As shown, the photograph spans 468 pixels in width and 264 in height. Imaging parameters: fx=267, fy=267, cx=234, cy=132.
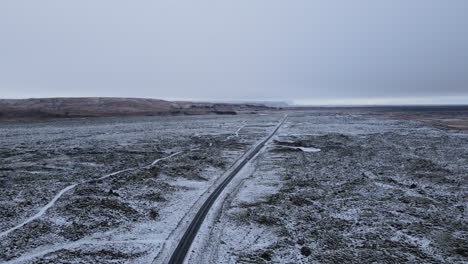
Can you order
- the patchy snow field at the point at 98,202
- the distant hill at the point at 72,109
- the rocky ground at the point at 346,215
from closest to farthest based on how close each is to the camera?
the rocky ground at the point at 346,215 → the patchy snow field at the point at 98,202 → the distant hill at the point at 72,109

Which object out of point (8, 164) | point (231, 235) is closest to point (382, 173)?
point (231, 235)

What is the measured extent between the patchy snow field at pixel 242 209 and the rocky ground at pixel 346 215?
31 mm

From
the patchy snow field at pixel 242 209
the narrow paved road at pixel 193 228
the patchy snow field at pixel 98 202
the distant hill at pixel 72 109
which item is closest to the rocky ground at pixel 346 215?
the patchy snow field at pixel 242 209

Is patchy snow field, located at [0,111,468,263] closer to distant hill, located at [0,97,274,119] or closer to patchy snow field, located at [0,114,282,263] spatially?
patchy snow field, located at [0,114,282,263]

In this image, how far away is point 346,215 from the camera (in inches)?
279

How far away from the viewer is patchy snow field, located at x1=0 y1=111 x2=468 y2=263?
5391mm

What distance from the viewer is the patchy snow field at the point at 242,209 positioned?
5.39 metres

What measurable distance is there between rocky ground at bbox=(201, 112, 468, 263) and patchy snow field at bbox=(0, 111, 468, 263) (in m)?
0.03

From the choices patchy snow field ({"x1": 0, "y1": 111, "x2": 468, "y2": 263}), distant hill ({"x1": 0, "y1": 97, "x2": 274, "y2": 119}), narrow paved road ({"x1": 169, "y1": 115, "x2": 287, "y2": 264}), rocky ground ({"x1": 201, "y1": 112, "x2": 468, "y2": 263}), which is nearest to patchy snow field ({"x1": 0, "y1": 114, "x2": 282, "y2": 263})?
patchy snow field ({"x1": 0, "y1": 111, "x2": 468, "y2": 263})

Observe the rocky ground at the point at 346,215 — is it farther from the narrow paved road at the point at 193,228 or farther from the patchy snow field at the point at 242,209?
the narrow paved road at the point at 193,228

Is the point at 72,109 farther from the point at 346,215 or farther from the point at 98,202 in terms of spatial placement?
the point at 346,215

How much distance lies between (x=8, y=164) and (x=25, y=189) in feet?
17.5

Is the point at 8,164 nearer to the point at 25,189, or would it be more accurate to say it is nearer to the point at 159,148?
the point at 25,189

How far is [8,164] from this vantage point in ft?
42.0
